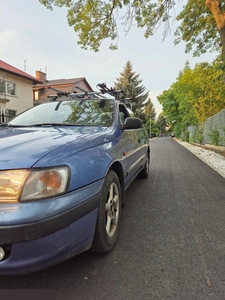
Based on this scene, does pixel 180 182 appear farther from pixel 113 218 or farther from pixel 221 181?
pixel 113 218

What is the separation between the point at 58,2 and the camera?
378 inches

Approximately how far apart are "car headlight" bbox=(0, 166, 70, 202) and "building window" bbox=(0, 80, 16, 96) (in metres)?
18.4

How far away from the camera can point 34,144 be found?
5.70ft

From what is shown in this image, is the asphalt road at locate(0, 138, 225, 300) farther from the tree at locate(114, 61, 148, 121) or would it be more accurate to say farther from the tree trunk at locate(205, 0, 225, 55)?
the tree at locate(114, 61, 148, 121)

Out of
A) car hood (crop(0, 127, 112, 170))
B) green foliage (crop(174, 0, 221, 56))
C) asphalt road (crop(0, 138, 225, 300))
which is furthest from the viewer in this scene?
green foliage (crop(174, 0, 221, 56))

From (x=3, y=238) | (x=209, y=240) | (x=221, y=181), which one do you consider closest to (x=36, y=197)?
(x=3, y=238)

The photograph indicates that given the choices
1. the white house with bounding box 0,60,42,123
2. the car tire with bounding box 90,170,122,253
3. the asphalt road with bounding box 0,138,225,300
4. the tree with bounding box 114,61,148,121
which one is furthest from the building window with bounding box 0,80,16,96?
A: the tree with bounding box 114,61,148,121

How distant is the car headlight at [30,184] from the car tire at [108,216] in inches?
20.0

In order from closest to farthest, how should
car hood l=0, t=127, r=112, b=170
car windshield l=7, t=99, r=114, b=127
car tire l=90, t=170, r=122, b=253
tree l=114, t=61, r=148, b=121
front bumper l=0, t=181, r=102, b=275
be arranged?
1. front bumper l=0, t=181, r=102, b=275
2. car hood l=0, t=127, r=112, b=170
3. car tire l=90, t=170, r=122, b=253
4. car windshield l=7, t=99, r=114, b=127
5. tree l=114, t=61, r=148, b=121

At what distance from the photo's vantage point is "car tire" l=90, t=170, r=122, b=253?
6.21ft

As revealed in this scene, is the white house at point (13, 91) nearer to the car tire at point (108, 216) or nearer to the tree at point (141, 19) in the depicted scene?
the tree at point (141, 19)

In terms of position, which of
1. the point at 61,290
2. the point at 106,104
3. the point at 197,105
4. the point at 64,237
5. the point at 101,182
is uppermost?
the point at 197,105

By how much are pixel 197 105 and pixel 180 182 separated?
47.7ft

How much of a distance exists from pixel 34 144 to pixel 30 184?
1.35 ft
